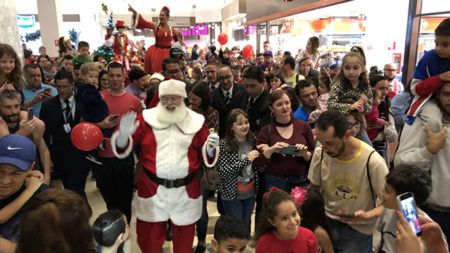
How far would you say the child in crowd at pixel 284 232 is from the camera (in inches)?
75.3

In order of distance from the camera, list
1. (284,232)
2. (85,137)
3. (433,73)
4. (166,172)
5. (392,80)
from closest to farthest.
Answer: (284,232)
(433,73)
(166,172)
(85,137)
(392,80)

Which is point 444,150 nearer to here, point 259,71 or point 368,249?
point 368,249

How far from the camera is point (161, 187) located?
2566 mm

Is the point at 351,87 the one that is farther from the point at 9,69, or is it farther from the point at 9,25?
the point at 9,25

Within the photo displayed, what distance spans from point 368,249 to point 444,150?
832 mm

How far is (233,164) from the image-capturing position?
289cm

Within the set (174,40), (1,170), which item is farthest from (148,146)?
(174,40)

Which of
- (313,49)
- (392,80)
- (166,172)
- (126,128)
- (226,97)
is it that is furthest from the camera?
(313,49)

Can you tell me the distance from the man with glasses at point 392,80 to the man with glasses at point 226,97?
3.01 meters

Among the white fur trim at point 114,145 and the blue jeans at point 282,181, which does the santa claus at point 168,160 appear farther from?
the blue jeans at point 282,181

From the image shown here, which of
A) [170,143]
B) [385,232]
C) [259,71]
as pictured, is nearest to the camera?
[385,232]

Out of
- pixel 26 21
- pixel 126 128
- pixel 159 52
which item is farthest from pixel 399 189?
pixel 26 21

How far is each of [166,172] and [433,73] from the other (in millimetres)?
1931

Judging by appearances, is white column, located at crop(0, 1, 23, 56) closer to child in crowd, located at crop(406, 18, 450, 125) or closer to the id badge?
the id badge
